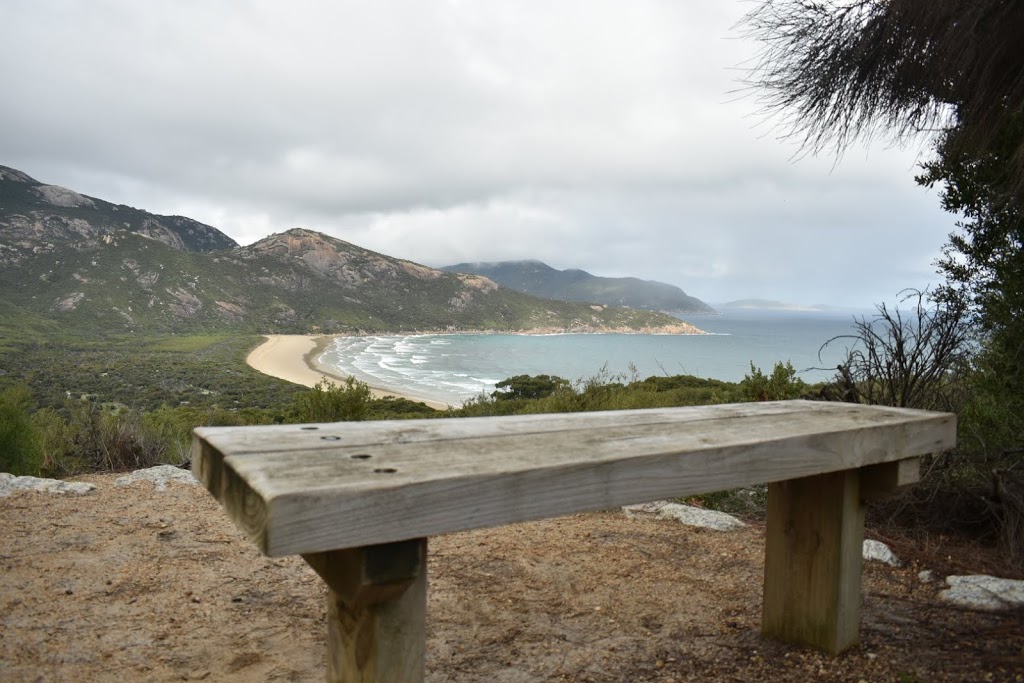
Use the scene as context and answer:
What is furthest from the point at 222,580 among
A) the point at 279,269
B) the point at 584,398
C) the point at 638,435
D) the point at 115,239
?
the point at 279,269

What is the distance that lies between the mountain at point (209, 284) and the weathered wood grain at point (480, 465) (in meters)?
53.3

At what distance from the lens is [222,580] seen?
2850 mm

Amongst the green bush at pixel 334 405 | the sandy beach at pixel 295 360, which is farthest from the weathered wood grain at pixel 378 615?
the sandy beach at pixel 295 360

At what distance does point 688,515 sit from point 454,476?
3.06m

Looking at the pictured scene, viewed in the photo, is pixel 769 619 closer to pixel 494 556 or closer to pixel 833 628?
pixel 833 628

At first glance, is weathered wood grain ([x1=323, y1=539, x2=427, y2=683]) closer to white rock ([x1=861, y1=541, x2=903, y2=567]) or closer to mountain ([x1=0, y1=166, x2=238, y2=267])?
white rock ([x1=861, y1=541, x2=903, y2=567])

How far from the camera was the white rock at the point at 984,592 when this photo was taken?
2.65 m

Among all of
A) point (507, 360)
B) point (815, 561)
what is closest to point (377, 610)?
point (815, 561)

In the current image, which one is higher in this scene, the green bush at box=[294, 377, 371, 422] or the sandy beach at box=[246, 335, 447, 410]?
the green bush at box=[294, 377, 371, 422]

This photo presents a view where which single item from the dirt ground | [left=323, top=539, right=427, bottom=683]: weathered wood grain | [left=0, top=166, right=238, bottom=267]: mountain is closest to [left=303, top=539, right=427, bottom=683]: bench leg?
[left=323, top=539, right=427, bottom=683]: weathered wood grain

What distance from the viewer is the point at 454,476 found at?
3.65ft

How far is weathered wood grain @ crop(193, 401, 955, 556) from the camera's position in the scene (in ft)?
3.30

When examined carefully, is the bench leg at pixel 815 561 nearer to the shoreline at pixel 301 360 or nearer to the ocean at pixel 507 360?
the shoreline at pixel 301 360

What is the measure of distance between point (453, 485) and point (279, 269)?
87360 mm
